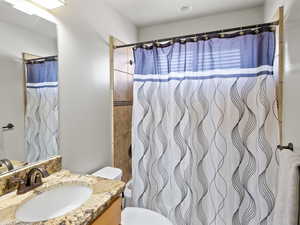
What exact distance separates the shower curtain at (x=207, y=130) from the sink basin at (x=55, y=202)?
844 millimetres

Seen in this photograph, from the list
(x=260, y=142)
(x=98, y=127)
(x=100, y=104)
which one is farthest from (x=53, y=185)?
(x=260, y=142)

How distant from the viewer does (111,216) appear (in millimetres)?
988

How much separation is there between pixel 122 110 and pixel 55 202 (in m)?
1.25

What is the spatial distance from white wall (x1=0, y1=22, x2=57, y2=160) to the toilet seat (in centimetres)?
100

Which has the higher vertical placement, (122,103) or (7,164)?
(122,103)

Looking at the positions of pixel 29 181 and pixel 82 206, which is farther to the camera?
pixel 29 181

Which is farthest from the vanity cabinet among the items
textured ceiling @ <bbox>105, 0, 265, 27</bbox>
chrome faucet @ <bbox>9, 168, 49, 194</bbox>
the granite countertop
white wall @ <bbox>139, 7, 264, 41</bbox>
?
white wall @ <bbox>139, 7, 264, 41</bbox>

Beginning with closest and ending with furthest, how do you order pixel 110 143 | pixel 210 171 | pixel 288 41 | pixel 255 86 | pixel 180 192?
1. pixel 288 41
2. pixel 255 86
3. pixel 210 171
4. pixel 180 192
5. pixel 110 143

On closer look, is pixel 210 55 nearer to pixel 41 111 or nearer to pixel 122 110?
pixel 122 110

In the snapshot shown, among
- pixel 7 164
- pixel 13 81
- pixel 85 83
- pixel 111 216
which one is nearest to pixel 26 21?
pixel 13 81

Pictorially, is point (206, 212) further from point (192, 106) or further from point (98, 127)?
point (98, 127)

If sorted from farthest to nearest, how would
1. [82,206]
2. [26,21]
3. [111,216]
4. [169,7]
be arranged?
[169,7] < [26,21] < [111,216] < [82,206]

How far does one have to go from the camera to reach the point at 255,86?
148cm

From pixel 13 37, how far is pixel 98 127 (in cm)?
97
